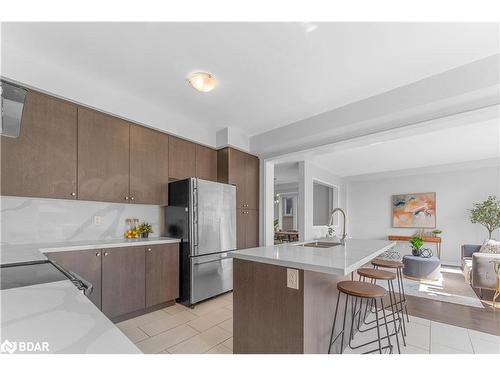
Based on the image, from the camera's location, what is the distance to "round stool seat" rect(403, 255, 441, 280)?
170 inches

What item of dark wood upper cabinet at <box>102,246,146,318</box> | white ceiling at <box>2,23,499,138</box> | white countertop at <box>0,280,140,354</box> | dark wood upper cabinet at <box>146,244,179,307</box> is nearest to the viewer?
white countertop at <box>0,280,140,354</box>

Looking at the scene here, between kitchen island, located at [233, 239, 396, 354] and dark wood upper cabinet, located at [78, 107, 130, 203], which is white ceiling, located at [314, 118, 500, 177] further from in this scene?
dark wood upper cabinet, located at [78, 107, 130, 203]

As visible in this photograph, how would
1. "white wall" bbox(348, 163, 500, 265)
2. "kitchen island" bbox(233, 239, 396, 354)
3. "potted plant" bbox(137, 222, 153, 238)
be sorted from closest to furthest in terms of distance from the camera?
1. "kitchen island" bbox(233, 239, 396, 354)
2. "potted plant" bbox(137, 222, 153, 238)
3. "white wall" bbox(348, 163, 500, 265)

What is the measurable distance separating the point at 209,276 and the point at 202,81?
232cm

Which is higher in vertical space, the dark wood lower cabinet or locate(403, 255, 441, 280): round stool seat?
the dark wood lower cabinet

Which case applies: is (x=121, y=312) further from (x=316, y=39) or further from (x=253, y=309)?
(x=316, y=39)

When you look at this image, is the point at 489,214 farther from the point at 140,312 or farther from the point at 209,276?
the point at 140,312

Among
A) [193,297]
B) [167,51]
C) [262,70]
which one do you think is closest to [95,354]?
[167,51]

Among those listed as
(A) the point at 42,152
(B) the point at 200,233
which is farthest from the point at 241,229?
(A) the point at 42,152

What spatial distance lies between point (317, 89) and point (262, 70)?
694 mm

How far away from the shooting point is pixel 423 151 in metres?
4.85

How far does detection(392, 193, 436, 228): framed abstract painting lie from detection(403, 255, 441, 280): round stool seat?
2381mm

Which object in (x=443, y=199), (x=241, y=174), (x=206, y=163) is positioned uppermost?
(x=206, y=163)

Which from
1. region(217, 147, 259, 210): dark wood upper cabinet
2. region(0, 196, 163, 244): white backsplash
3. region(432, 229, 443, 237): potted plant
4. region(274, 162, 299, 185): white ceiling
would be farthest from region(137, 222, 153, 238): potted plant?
region(432, 229, 443, 237): potted plant
